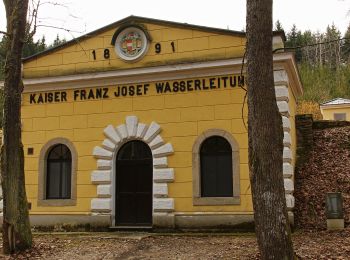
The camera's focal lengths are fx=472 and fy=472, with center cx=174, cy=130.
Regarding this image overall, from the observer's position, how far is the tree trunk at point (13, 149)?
32.8ft

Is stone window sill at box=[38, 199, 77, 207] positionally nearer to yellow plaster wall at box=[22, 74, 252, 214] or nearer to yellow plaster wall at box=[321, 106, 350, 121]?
yellow plaster wall at box=[22, 74, 252, 214]

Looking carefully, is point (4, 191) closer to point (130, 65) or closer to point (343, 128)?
point (130, 65)

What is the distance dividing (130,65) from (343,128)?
934 centimetres

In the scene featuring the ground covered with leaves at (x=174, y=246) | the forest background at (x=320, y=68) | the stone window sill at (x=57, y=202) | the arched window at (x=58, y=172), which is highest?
the forest background at (x=320, y=68)

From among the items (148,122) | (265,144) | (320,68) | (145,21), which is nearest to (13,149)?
(148,122)

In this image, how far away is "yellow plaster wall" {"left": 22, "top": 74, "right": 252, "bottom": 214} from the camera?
1313cm

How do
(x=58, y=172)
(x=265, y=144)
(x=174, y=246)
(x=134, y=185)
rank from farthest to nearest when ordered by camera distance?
(x=58, y=172) → (x=134, y=185) → (x=174, y=246) → (x=265, y=144)

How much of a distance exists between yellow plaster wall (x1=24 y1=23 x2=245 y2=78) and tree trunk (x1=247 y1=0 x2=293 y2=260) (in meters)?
5.43

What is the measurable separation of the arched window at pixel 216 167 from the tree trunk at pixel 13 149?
16.7 feet

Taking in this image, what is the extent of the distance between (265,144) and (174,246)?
14.2ft

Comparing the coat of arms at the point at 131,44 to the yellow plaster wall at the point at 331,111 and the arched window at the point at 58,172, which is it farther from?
the yellow plaster wall at the point at 331,111

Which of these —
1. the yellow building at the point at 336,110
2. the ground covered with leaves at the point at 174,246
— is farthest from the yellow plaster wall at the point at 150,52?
the yellow building at the point at 336,110

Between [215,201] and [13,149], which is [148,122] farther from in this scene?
[13,149]

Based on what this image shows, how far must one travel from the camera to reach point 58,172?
14609 millimetres
